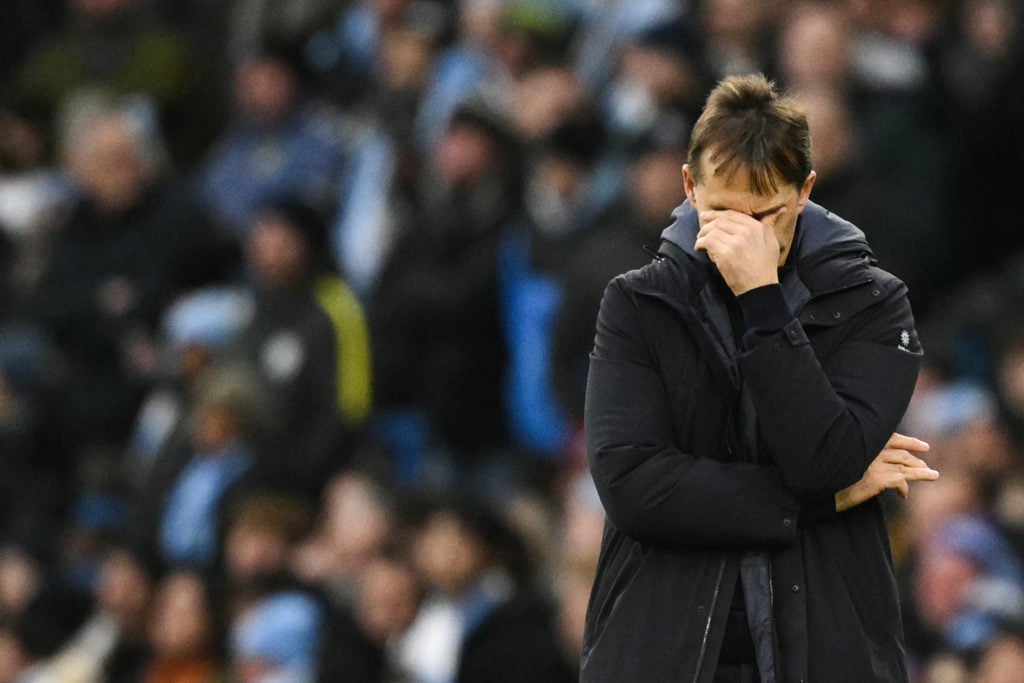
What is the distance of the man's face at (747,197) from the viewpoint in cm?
356

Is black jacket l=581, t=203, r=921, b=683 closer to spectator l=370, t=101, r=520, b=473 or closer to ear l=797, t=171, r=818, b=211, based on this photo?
ear l=797, t=171, r=818, b=211

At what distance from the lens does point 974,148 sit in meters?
8.73

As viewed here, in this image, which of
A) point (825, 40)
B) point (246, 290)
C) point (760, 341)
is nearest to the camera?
point (760, 341)

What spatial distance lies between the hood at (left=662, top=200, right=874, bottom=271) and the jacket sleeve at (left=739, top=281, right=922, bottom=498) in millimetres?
106

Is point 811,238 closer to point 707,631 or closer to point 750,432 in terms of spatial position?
point 750,432

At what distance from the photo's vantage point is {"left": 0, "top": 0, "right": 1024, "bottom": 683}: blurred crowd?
8.04m

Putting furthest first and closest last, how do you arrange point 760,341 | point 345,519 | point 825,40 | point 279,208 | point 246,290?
1. point 246,290
2. point 279,208
3. point 345,519
4. point 825,40
5. point 760,341

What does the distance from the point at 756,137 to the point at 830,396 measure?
449mm

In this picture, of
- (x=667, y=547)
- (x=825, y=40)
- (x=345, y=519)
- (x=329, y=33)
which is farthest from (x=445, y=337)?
(x=667, y=547)

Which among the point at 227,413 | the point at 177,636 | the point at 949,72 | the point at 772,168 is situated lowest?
the point at 177,636

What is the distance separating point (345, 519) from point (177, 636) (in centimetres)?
108

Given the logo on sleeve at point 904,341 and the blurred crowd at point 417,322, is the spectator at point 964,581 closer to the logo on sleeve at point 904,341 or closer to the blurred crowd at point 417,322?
the blurred crowd at point 417,322

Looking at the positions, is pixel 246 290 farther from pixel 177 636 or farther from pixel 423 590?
pixel 423 590

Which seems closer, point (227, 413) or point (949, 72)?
point (949, 72)
